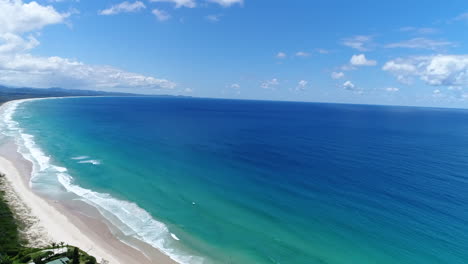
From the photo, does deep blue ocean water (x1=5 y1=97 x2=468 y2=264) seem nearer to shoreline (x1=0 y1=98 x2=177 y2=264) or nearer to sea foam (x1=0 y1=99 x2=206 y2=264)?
sea foam (x1=0 y1=99 x2=206 y2=264)

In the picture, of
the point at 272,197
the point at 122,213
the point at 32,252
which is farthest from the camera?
the point at 272,197

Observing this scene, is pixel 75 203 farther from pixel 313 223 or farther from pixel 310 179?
pixel 310 179

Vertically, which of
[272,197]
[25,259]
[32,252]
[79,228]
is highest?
[272,197]

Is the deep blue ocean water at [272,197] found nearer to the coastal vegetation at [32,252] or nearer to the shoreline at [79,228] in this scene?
the shoreline at [79,228]

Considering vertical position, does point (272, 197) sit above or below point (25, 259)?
above

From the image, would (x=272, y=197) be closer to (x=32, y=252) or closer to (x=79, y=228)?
(x=79, y=228)

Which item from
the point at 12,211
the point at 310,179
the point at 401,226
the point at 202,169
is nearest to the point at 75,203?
the point at 12,211

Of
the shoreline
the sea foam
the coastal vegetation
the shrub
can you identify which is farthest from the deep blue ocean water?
the shrub

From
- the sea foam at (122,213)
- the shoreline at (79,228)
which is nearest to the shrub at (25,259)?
the shoreline at (79,228)

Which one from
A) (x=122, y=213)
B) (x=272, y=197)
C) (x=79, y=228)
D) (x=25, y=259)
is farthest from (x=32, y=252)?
(x=272, y=197)
